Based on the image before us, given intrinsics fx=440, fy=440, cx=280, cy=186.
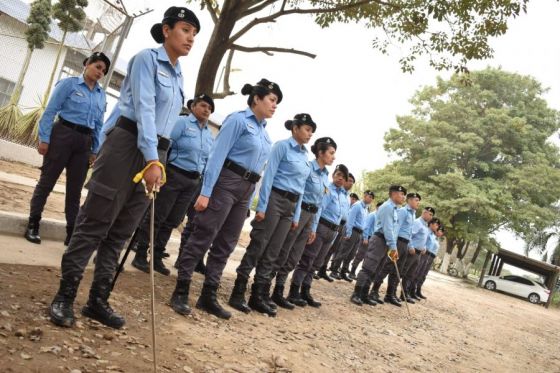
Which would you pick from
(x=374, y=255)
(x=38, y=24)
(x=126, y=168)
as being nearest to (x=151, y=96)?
(x=126, y=168)

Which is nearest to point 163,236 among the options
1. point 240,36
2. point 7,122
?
point 240,36

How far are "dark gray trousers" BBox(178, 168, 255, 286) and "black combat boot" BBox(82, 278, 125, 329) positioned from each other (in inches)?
40.8

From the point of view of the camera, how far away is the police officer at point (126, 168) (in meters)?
3.13

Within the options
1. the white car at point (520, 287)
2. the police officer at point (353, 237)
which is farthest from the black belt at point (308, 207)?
the white car at point (520, 287)

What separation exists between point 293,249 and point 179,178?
1.87 metres

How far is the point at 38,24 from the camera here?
10930mm

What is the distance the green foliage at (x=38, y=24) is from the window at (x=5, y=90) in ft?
3.17

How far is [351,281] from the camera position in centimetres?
1184

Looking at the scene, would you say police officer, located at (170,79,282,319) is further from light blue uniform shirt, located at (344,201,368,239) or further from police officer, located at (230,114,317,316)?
light blue uniform shirt, located at (344,201,368,239)

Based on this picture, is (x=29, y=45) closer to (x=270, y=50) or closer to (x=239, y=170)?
(x=270, y=50)

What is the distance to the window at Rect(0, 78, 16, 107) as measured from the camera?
396 inches

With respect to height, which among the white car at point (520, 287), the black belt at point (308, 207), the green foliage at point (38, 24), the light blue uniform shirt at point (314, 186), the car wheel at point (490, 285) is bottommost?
the car wheel at point (490, 285)

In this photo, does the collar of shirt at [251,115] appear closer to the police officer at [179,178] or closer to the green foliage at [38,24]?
the police officer at [179,178]

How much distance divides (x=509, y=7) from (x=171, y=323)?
757 centimetres
